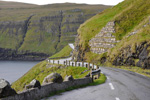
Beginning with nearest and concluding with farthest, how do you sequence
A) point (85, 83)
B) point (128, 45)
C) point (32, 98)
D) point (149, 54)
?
point (32, 98) < point (85, 83) < point (149, 54) < point (128, 45)

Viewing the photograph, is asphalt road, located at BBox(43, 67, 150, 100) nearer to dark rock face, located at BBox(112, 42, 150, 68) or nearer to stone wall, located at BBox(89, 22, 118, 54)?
dark rock face, located at BBox(112, 42, 150, 68)

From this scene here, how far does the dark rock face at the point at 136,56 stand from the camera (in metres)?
35.1

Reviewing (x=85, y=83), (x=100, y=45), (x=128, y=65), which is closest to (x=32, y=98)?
(x=85, y=83)

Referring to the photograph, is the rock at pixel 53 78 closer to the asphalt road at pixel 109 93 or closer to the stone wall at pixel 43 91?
the stone wall at pixel 43 91

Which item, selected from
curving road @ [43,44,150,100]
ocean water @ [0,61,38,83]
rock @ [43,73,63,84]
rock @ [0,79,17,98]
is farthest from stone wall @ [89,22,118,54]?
rock @ [0,79,17,98]

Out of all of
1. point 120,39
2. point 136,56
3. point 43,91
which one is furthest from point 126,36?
point 43,91

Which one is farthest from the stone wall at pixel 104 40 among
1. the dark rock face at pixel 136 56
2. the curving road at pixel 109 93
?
the curving road at pixel 109 93

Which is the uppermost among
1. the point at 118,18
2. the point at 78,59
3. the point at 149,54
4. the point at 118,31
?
the point at 118,18

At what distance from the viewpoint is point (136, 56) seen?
125 feet

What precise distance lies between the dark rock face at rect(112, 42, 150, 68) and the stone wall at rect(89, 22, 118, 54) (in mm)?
→ 7761

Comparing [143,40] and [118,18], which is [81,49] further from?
[143,40]

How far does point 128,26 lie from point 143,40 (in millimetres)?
14826

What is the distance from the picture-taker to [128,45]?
40656mm

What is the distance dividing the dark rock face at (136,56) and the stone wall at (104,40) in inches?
306
